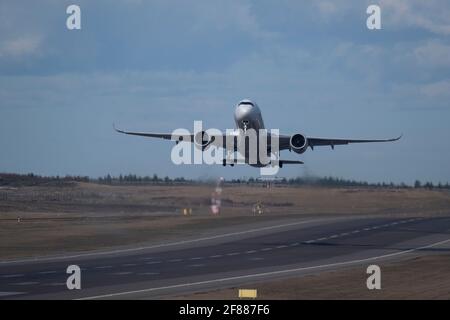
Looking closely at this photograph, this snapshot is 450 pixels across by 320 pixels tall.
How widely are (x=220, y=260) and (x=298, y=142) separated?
18.3 metres

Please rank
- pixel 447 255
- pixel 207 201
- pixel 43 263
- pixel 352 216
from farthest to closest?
pixel 352 216 < pixel 207 201 < pixel 447 255 < pixel 43 263

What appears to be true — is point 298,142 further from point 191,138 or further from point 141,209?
point 141,209

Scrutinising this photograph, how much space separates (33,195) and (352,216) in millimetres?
41534

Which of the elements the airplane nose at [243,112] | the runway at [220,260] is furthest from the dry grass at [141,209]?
the airplane nose at [243,112]

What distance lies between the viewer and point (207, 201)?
71.4m

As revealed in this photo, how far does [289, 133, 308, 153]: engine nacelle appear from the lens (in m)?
57.2

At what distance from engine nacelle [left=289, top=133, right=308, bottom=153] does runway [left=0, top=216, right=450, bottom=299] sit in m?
5.73

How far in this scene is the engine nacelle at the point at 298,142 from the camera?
188 feet

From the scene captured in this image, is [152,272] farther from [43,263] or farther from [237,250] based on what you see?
[237,250]

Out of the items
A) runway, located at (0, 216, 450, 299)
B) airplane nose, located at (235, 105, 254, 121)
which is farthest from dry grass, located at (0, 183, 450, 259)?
airplane nose, located at (235, 105, 254, 121)

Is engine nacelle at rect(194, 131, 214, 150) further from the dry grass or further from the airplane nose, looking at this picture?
the dry grass

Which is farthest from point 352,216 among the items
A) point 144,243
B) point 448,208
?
point 144,243

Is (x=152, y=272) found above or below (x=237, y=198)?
below
